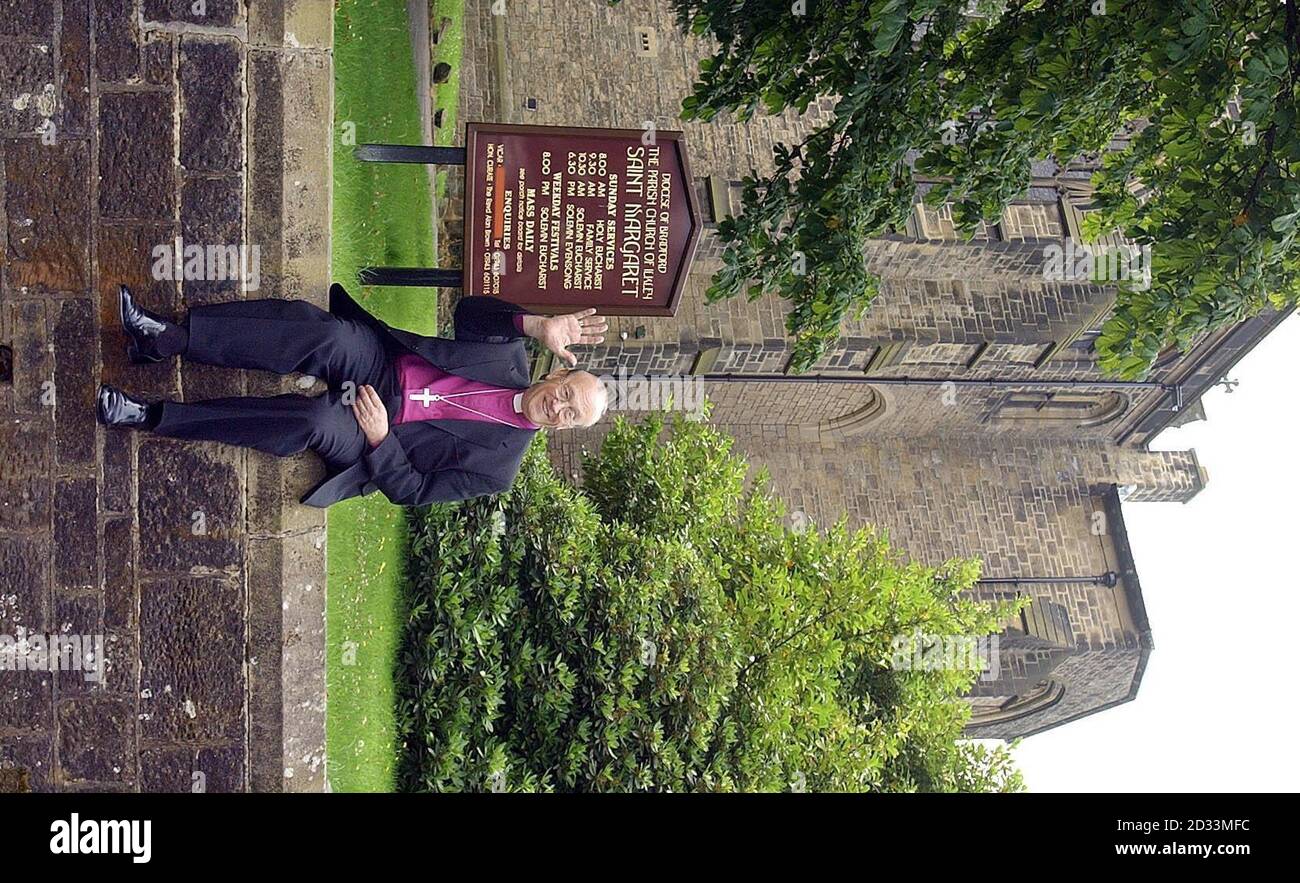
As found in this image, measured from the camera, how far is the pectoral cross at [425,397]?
6309 millimetres

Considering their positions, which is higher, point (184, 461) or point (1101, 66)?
point (1101, 66)

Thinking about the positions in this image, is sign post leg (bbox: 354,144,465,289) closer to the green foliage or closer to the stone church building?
the green foliage

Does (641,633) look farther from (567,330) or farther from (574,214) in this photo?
(567,330)

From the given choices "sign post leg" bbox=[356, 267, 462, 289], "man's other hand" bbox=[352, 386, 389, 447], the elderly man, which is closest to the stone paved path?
the elderly man

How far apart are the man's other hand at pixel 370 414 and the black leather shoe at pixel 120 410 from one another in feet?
3.65

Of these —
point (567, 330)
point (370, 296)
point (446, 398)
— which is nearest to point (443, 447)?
point (446, 398)

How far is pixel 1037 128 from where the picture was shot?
651 cm

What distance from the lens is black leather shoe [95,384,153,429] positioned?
5648 mm

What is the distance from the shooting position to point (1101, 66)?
6184 millimetres

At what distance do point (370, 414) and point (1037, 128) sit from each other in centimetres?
436

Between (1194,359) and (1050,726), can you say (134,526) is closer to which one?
(1194,359)

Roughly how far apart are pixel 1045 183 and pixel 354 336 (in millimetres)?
12819

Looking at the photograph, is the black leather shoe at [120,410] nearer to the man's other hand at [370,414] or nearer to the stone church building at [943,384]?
the man's other hand at [370,414]

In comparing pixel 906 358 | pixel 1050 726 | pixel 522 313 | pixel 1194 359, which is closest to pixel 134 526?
pixel 522 313
